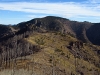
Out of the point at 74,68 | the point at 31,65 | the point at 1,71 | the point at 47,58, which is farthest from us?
the point at 74,68

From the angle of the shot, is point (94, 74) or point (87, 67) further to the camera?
point (87, 67)

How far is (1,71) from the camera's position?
116 meters

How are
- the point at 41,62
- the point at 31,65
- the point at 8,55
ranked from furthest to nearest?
the point at 8,55, the point at 41,62, the point at 31,65

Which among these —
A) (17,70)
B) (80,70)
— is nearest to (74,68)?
(80,70)

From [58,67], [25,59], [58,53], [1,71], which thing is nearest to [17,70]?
[1,71]

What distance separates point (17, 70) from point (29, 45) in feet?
239

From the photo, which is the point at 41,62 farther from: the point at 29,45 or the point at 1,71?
the point at 29,45

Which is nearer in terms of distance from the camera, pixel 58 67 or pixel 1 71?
pixel 1 71

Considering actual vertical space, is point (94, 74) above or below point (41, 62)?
below

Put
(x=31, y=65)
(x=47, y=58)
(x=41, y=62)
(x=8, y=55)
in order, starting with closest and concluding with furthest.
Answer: (x=31, y=65)
(x=41, y=62)
(x=47, y=58)
(x=8, y=55)

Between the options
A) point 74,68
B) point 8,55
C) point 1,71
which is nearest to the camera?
point 1,71

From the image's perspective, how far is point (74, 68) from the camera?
165125 mm

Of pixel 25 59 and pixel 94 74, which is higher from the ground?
pixel 25 59

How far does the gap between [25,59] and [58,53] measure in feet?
171
